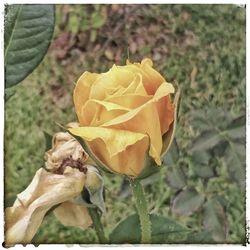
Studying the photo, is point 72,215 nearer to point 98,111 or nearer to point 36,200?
point 36,200

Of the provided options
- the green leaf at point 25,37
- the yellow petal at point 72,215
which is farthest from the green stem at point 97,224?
the green leaf at point 25,37

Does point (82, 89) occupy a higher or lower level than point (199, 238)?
higher

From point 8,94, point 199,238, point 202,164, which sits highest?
point 8,94

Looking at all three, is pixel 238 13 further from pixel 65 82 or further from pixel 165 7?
pixel 65 82

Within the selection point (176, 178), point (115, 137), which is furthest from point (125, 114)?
point (176, 178)

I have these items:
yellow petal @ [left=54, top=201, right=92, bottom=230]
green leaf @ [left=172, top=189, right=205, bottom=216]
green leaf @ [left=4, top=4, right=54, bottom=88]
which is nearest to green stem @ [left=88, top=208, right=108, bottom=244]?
yellow petal @ [left=54, top=201, right=92, bottom=230]

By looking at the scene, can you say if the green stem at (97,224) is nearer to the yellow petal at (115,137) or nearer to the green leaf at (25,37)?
the yellow petal at (115,137)

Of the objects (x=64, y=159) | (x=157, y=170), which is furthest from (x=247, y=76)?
(x=64, y=159)
